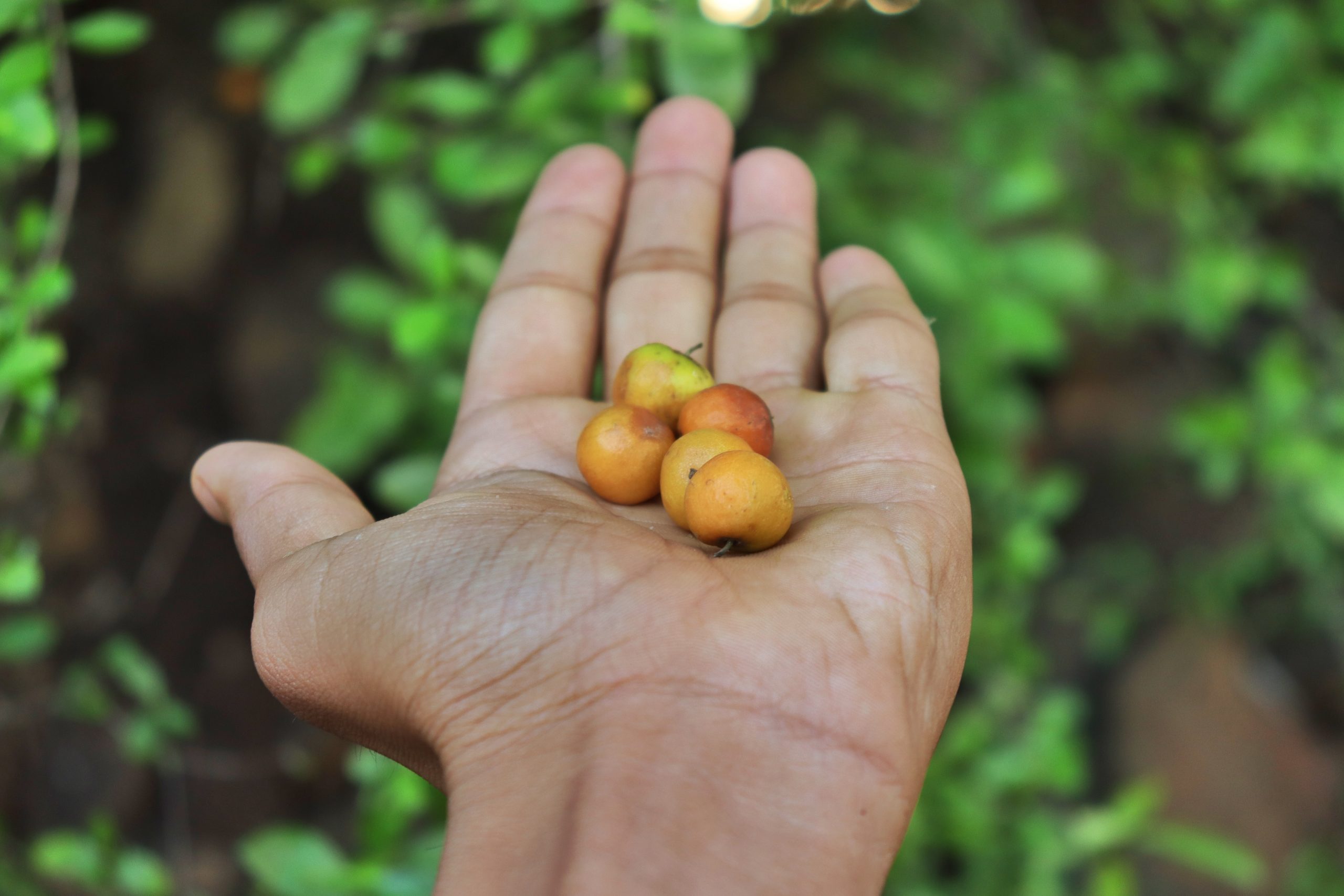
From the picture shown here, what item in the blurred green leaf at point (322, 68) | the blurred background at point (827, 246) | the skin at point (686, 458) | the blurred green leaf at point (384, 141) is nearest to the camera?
the skin at point (686, 458)

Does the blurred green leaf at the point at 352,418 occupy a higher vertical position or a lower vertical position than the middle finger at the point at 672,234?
lower

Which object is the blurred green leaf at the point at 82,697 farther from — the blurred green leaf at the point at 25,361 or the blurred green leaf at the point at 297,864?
the blurred green leaf at the point at 25,361

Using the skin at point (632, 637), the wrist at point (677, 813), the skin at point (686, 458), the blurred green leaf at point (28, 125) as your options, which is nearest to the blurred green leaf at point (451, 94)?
the skin at point (632, 637)

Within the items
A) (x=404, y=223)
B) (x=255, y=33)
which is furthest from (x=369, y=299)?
(x=255, y=33)

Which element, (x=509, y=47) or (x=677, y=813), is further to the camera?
(x=509, y=47)

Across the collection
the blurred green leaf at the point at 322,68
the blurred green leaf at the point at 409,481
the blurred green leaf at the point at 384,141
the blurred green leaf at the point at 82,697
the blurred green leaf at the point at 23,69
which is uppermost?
the blurred green leaf at the point at 23,69

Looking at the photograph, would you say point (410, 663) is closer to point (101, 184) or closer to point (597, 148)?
point (597, 148)

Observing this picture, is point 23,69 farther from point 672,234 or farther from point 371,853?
point 371,853

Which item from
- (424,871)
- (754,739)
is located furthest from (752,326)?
(424,871)
